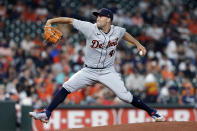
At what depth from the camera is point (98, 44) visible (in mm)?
6426

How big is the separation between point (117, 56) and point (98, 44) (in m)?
6.86

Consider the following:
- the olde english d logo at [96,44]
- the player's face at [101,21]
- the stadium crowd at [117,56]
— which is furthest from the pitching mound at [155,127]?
the stadium crowd at [117,56]

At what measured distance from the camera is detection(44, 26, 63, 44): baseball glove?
628cm

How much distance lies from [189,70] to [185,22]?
373 cm

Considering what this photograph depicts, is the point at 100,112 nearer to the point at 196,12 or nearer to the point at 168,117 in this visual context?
the point at 168,117

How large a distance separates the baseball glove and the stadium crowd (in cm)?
334

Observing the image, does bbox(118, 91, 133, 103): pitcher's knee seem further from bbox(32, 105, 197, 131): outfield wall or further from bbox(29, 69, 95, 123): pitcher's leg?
bbox(32, 105, 197, 131): outfield wall

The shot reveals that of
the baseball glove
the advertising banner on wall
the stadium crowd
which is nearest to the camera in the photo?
the baseball glove

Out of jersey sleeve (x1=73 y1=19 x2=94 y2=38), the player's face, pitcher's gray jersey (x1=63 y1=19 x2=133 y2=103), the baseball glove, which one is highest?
the player's face

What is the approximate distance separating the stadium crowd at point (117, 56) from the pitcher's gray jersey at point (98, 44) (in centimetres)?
330

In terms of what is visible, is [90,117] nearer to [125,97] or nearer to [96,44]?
[125,97]

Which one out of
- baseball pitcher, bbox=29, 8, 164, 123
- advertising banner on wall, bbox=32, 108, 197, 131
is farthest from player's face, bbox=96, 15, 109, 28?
Result: advertising banner on wall, bbox=32, 108, 197, 131

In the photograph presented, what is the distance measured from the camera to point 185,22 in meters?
16.8

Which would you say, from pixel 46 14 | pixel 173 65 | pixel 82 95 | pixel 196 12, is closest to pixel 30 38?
pixel 46 14
